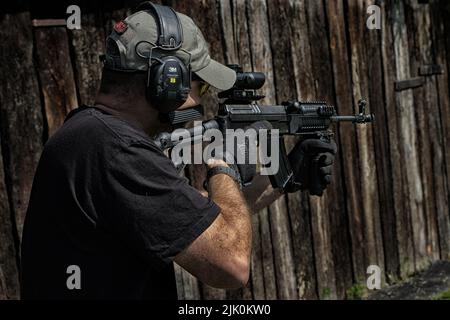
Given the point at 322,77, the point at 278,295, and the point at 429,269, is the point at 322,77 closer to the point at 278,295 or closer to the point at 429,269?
the point at 278,295

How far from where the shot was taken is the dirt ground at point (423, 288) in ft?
18.9

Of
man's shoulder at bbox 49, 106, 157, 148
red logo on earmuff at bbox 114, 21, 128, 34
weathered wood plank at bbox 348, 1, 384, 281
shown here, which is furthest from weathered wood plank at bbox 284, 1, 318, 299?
man's shoulder at bbox 49, 106, 157, 148

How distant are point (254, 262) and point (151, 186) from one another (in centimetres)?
272

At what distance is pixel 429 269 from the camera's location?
257 inches

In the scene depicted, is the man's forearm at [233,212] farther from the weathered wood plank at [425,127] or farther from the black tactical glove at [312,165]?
the weathered wood plank at [425,127]

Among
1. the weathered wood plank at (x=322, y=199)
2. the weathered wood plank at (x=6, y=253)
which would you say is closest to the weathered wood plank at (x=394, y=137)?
the weathered wood plank at (x=322, y=199)

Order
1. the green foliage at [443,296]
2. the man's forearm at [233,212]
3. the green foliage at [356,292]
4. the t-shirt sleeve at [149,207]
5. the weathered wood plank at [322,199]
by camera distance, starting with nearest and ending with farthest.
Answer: the t-shirt sleeve at [149,207] → the man's forearm at [233,212] → the weathered wood plank at [322,199] → the green foliage at [356,292] → the green foliage at [443,296]

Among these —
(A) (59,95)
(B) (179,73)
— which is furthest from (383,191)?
(B) (179,73)

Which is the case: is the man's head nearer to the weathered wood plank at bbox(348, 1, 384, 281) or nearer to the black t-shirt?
the black t-shirt

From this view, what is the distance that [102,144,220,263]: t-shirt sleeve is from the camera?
2.10 meters

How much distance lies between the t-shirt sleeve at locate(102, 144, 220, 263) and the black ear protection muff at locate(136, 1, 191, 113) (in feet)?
0.89

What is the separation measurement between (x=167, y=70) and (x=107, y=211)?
1.92 ft

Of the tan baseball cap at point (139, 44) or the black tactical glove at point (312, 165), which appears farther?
the black tactical glove at point (312, 165)

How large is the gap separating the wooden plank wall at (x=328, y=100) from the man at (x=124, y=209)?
133cm
